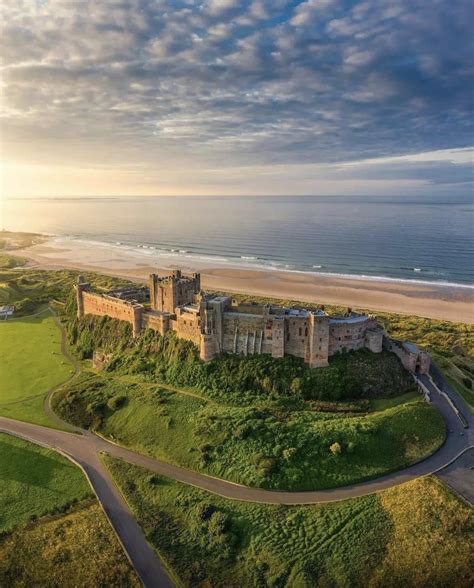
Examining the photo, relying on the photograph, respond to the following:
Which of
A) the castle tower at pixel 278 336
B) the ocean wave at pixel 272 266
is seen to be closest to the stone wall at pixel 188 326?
the castle tower at pixel 278 336

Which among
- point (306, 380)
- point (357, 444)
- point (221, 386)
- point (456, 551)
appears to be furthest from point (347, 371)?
point (456, 551)

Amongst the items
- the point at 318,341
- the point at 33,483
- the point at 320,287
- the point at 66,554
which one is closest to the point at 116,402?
the point at 33,483

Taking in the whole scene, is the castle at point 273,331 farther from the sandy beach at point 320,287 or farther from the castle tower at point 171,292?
the sandy beach at point 320,287

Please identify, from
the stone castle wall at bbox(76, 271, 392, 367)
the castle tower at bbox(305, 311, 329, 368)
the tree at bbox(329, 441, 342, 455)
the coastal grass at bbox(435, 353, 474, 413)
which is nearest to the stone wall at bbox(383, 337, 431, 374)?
the stone castle wall at bbox(76, 271, 392, 367)

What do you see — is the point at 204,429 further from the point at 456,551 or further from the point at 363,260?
the point at 363,260

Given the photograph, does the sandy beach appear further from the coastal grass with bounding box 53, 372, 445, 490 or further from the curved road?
the coastal grass with bounding box 53, 372, 445, 490

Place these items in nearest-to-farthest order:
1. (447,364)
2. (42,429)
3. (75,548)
→ (75,548) < (42,429) < (447,364)

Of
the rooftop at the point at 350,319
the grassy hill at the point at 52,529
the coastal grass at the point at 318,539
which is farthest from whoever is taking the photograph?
the rooftop at the point at 350,319
